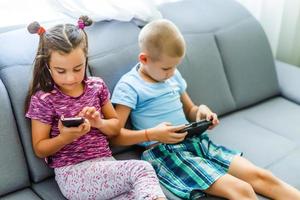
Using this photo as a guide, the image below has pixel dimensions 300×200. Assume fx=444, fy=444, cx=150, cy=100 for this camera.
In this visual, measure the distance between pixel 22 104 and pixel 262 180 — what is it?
3.02 ft

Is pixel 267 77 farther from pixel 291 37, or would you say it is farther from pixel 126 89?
pixel 126 89

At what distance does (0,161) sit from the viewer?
60.5 inches

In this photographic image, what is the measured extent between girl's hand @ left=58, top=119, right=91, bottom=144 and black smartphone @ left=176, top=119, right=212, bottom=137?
1.25 ft

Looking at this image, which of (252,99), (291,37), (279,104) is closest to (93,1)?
(252,99)

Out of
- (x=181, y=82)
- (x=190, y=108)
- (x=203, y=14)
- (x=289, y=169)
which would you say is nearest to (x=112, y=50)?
(x=181, y=82)

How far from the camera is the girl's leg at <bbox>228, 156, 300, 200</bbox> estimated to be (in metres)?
1.61

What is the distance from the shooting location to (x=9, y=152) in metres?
1.55

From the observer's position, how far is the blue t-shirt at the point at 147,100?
67.7 inches

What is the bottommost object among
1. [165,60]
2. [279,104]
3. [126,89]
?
[279,104]

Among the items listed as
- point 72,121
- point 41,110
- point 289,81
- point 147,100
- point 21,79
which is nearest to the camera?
point 72,121

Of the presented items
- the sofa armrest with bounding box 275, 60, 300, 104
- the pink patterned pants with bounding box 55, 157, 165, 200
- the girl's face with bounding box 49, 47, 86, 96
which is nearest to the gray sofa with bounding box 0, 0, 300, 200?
the sofa armrest with bounding box 275, 60, 300, 104

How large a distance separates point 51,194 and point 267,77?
1.31 metres

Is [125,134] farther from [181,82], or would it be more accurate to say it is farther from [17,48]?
[17,48]

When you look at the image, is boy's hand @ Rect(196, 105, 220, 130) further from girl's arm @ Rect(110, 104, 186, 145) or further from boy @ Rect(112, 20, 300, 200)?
girl's arm @ Rect(110, 104, 186, 145)
